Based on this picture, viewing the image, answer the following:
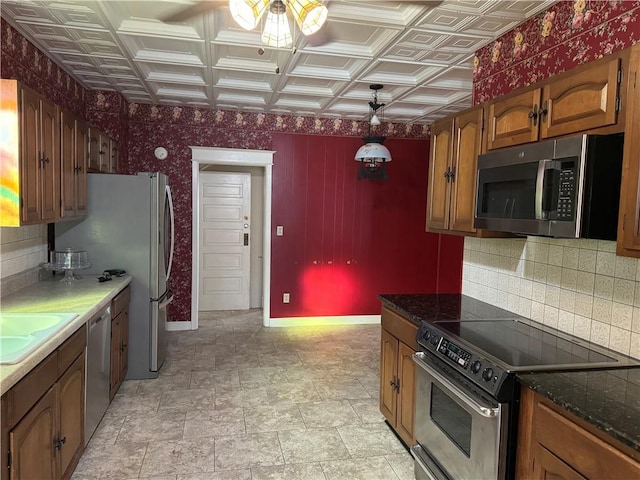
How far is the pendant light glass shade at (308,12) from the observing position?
5.72ft

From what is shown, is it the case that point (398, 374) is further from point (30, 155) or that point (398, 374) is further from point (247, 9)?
point (30, 155)

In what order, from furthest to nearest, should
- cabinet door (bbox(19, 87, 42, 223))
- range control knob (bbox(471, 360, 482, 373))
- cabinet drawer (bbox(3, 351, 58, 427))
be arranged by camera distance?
cabinet door (bbox(19, 87, 42, 223))
range control knob (bbox(471, 360, 482, 373))
cabinet drawer (bbox(3, 351, 58, 427))

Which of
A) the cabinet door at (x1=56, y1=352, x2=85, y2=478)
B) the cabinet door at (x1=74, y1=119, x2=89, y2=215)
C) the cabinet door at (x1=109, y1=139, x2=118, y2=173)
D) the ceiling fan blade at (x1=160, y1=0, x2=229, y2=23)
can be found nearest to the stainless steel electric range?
the cabinet door at (x1=56, y1=352, x2=85, y2=478)

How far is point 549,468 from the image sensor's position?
1.47 metres

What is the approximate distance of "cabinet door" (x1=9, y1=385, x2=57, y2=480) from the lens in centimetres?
161

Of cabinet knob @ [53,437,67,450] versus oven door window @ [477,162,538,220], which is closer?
oven door window @ [477,162,538,220]

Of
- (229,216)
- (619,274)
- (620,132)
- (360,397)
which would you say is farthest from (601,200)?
(229,216)

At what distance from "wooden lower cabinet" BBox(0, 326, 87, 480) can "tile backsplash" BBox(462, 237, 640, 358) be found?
243cm

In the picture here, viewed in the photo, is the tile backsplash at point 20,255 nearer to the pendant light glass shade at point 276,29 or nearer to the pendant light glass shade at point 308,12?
the pendant light glass shade at point 276,29

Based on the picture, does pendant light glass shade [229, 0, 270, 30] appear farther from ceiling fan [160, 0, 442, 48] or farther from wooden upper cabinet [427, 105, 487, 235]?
wooden upper cabinet [427, 105, 487, 235]

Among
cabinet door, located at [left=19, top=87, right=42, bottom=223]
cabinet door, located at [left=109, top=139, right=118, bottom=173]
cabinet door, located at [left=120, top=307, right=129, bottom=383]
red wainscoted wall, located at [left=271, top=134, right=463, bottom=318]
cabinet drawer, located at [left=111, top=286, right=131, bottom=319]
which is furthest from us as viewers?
red wainscoted wall, located at [left=271, top=134, right=463, bottom=318]

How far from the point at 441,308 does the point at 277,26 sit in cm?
180

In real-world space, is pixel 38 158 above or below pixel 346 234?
above

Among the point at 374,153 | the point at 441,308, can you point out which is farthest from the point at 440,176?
the point at 374,153
